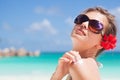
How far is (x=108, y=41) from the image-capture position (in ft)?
5.49

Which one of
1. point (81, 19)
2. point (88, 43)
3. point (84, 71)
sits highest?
point (81, 19)

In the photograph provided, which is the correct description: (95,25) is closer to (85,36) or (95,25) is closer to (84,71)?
Answer: (85,36)

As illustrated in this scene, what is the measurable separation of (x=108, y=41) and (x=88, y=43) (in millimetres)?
97

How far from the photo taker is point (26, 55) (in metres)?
20.0

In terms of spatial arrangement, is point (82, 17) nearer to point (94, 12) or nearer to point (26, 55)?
point (94, 12)

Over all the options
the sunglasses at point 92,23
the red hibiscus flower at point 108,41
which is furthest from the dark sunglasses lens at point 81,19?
the red hibiscus flower at point 108,41

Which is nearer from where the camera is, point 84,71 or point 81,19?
point 84,71

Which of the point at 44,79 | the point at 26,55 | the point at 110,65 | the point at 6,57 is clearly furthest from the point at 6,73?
the point at 26,55

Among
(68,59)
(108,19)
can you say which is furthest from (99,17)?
(68,59)

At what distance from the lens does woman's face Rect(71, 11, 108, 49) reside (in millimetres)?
1607

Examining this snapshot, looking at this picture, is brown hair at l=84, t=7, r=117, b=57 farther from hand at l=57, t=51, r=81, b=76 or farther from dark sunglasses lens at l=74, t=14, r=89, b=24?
hand at l=57, t=51, r=81, b=76

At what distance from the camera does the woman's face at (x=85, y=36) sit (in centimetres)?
161

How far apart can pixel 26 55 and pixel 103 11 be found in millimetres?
18450

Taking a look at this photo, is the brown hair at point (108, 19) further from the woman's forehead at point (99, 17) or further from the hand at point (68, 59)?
the hand at point (68, 59)
